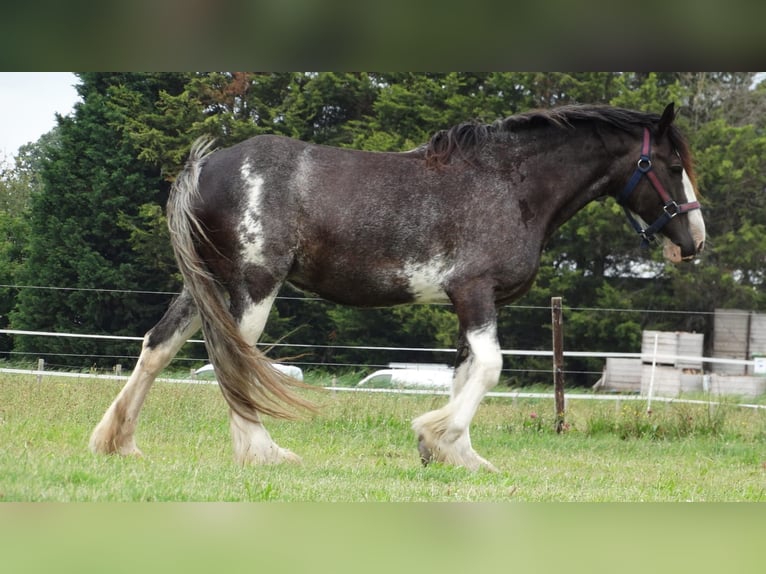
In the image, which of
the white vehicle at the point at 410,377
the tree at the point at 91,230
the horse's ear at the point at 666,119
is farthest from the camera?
the tree at the point at 91,230

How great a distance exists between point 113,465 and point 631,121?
12.5 feet

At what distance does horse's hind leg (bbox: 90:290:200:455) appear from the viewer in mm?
5250

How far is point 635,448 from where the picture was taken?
25.3 ft

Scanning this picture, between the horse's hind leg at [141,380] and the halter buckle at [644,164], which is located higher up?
the halter buckle at [644,164]

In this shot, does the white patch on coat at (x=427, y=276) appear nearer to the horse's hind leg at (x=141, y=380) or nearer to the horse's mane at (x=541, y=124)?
the horse's mane at (x=541, y=124)

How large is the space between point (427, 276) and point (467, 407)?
82 centimetres

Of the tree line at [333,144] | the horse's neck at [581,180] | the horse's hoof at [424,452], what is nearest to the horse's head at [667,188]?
the horse's neck at [581,180]

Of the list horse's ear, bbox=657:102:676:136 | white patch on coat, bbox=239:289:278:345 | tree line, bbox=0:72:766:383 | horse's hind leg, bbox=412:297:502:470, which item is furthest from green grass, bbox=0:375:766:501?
tree line, bbox=0:72:766:383

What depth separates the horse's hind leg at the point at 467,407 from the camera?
531cm

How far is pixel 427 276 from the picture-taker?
5449mm

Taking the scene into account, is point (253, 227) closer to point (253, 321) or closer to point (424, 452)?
point (253, 321)

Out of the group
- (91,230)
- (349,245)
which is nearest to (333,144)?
(91,230)

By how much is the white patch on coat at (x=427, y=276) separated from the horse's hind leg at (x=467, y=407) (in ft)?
0.56

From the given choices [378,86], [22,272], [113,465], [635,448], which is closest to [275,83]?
[378,86]
